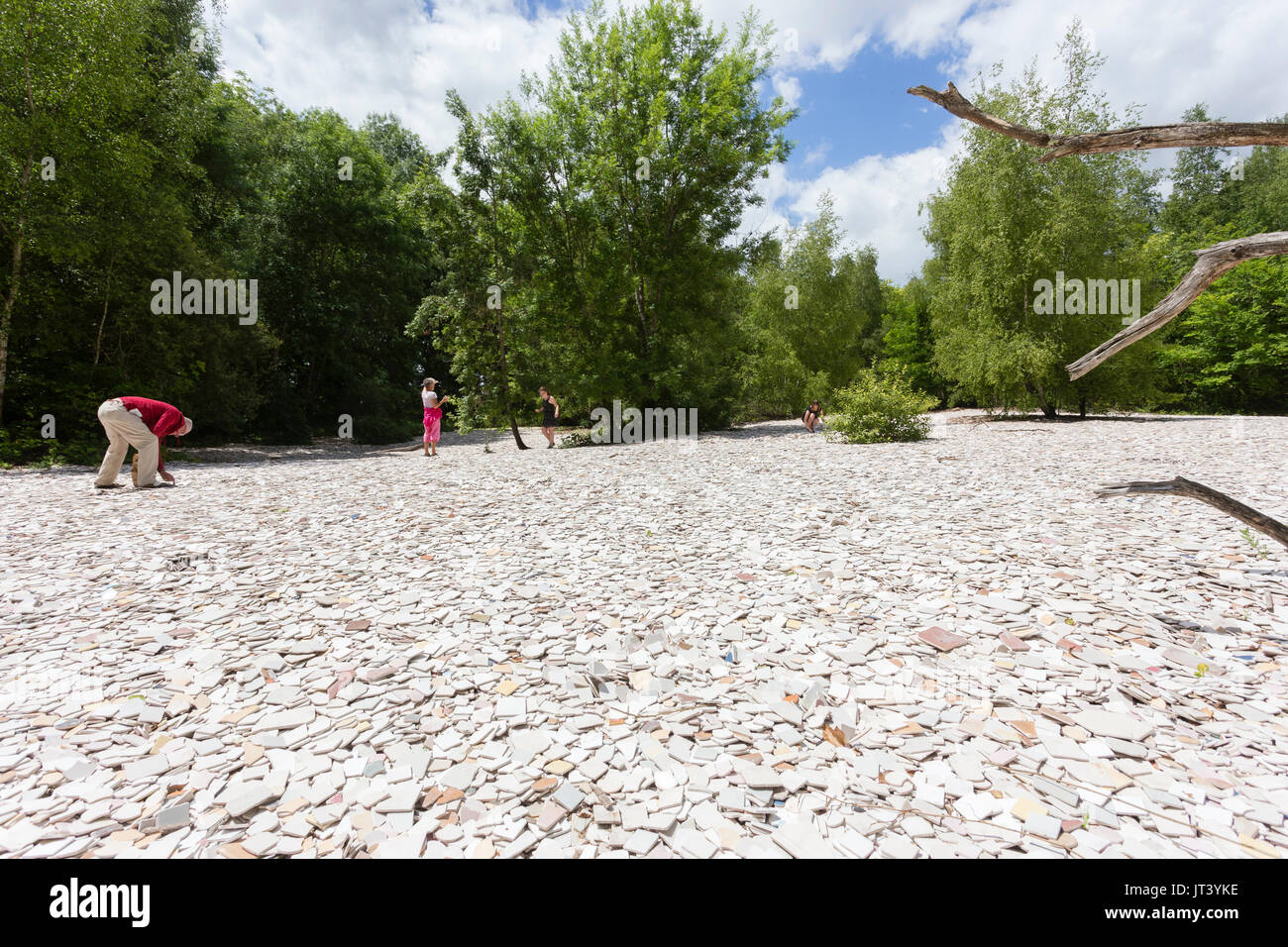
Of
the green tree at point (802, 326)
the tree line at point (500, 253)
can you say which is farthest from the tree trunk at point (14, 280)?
the green tree at point (802, 326)

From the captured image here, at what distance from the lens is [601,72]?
20016 mm

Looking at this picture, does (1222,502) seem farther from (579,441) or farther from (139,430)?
(579,441)

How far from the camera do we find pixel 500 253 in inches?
695

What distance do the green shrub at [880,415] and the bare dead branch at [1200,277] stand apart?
13139mm

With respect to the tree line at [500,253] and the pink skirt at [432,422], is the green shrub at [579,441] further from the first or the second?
the pink skirt at [432,422]

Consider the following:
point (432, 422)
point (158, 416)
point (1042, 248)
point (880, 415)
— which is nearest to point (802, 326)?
point (1042, 248)

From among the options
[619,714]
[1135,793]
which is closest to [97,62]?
[619,714]

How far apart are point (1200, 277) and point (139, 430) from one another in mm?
13941

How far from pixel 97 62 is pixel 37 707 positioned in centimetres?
1927

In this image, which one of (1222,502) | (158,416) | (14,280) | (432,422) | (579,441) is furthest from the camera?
(579,441)

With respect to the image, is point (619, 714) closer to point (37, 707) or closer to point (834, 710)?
point (834, 710)

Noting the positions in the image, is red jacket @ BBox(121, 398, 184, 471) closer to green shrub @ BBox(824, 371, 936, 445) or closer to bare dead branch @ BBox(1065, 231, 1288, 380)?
bare dead branch @ BBox(1065, 231, 1288, 380)

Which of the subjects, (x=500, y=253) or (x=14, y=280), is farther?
(x=500, y=253)

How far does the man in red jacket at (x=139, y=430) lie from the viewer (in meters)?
9.70
